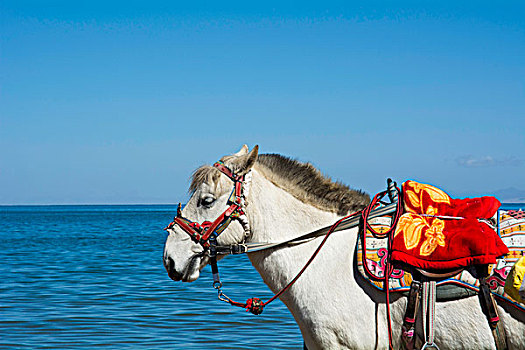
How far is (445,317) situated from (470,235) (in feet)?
1.57

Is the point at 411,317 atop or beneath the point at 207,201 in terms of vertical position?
beneath

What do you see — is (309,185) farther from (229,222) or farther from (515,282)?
Answer: (515,282)

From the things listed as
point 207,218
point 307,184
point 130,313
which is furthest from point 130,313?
point 307,184

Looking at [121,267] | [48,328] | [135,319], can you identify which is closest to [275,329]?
[135,319]

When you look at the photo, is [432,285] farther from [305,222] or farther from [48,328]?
[48,328]

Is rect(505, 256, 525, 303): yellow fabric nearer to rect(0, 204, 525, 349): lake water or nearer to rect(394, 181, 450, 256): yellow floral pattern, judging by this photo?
rect(394, 181, 450, 256): yellow floral pattern

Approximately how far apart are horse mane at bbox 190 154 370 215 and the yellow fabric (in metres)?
1.01

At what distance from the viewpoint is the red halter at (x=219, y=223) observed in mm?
3623

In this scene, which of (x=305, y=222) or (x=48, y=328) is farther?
(x=48, y=328)

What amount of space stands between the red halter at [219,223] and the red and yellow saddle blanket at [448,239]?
2.57 feet

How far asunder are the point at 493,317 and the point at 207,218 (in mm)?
1743

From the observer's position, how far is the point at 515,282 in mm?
3188

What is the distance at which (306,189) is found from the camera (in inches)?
149

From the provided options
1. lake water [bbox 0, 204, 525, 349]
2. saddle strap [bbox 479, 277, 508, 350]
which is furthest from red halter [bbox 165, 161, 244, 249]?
lake water [bbox 0, 204, 525, 349]
